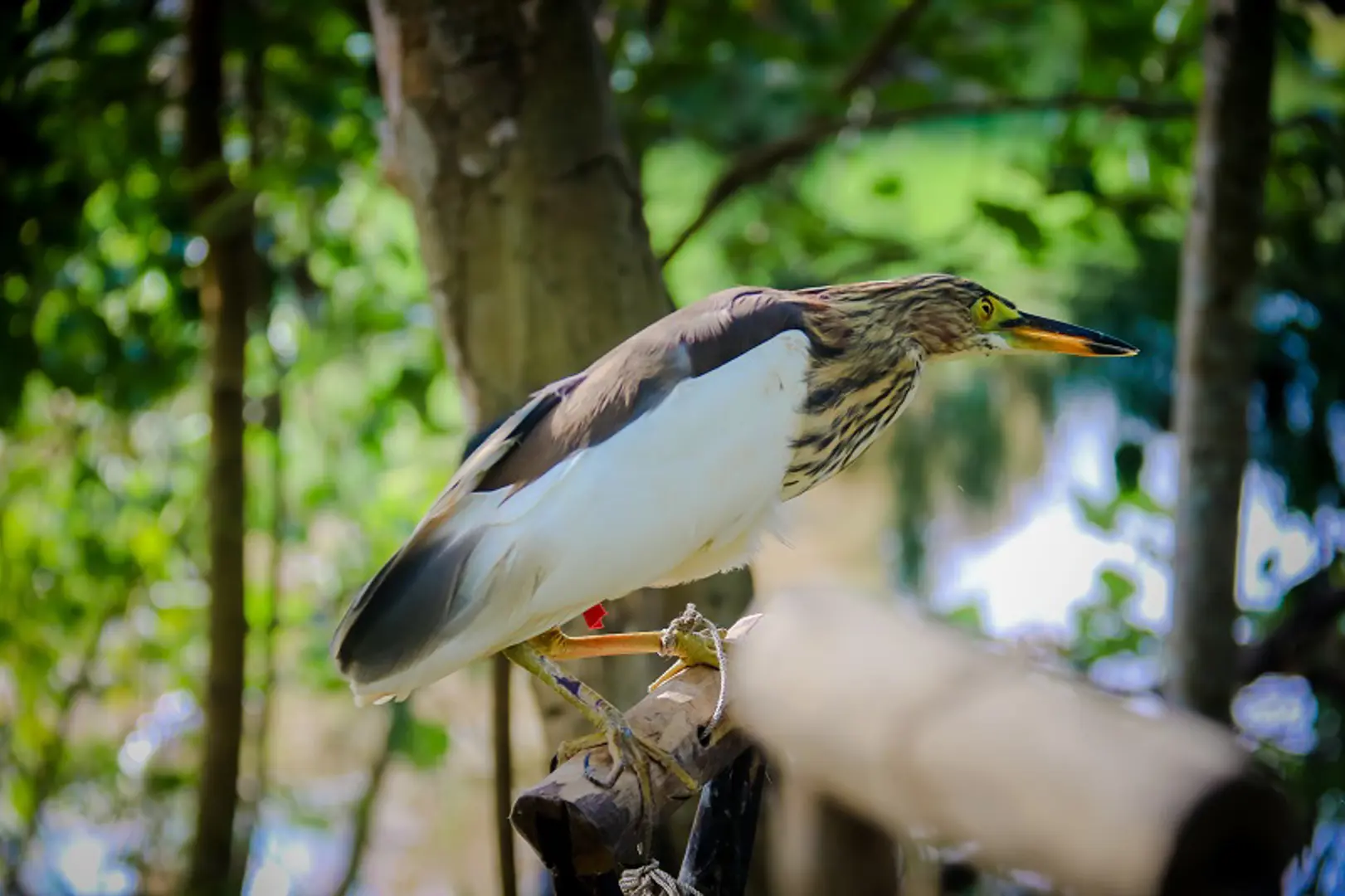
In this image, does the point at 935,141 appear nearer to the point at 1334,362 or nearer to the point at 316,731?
the point at 1334,362

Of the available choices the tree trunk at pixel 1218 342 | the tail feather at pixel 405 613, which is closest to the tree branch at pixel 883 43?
the tree trunk at pixel 1218 342

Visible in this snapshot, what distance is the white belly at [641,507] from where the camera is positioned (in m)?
0.90

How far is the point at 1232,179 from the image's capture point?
171 cm

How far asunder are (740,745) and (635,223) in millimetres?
622

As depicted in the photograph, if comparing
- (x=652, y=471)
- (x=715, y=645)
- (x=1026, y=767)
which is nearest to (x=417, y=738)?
(x=715, y=645)

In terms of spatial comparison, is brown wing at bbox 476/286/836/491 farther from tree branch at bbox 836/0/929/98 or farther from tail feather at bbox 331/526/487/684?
tree branch at bbox 836/0/929/98

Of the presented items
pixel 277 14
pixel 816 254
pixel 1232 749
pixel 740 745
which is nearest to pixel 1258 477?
pixel 816 254

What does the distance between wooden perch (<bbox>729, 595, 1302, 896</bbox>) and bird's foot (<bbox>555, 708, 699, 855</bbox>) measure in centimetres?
36

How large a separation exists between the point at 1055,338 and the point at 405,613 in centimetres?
56

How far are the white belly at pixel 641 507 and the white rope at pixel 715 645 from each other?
0.07 meters

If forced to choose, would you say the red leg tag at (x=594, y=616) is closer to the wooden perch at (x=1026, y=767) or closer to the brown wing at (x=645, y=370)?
the brown wing at (x=645, y=370)

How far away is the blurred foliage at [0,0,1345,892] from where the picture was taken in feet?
6.13

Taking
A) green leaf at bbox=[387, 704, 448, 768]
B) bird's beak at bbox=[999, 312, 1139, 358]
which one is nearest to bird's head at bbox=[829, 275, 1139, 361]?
bird's beak at bbox=[999, 312, 1139, 358]

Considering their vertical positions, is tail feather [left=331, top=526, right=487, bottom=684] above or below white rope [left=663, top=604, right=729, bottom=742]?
above
